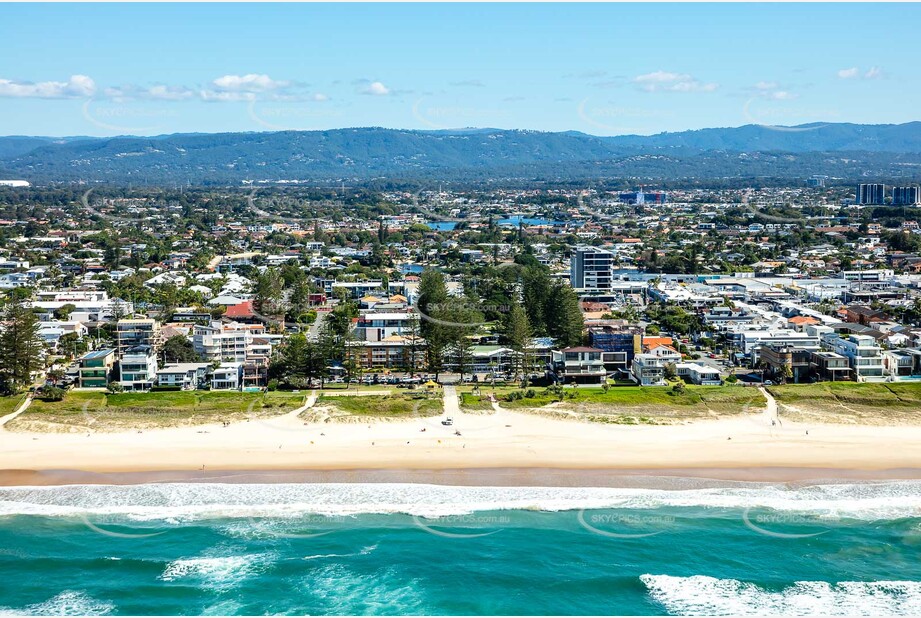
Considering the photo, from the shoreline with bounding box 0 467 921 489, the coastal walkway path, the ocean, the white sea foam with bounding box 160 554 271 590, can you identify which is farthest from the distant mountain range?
the white sea foam with bounding box 160 554 271 590

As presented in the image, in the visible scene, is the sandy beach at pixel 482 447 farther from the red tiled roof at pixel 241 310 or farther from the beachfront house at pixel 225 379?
Answer: the red tiled roof at pixel 241 310

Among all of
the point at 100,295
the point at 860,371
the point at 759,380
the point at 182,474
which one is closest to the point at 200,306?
the point at 100,295

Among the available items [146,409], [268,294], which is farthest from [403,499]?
[268,294]

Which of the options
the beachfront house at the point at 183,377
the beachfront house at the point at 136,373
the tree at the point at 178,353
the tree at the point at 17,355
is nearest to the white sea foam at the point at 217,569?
the beachfront house at the point at 183,377

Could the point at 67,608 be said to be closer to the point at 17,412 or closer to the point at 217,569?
the point at 217,569

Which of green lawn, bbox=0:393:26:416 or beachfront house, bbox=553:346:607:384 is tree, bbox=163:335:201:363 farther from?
beachfront house, bbox=553:346:607:384

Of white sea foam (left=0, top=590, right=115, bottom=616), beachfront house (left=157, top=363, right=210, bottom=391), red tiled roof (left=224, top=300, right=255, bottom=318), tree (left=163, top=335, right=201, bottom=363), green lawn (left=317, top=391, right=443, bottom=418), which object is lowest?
white sea foam (left=0, top=590, right=115, bottom=616)
